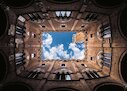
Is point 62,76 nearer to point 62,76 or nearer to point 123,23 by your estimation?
point 62,76

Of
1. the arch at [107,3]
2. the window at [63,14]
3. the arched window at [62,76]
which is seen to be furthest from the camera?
the window at [63,14]

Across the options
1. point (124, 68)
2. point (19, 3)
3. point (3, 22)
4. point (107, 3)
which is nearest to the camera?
point (3, 22)

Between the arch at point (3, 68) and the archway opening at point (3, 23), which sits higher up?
the archway opening at point (3, 23)

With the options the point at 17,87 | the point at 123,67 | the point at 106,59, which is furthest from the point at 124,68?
the point at 17,87

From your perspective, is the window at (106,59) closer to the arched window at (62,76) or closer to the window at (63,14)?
the arched window at (62,76)

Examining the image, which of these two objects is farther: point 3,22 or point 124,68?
point 124,68

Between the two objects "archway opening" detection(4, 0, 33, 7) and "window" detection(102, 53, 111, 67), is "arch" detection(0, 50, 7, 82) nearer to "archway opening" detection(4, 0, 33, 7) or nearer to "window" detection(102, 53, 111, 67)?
"archway opening" detection(4, 0, 33, 7)

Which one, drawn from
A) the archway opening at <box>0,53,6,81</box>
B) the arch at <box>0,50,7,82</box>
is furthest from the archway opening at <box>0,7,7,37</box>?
the archway opening at <box>0,53,6,81</box>

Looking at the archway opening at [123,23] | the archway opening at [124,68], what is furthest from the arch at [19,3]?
the archway opening at [124,68]

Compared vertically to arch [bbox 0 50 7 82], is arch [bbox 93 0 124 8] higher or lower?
higher

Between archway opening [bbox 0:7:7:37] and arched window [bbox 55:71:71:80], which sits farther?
arched window [bbox 55:71:71:80]

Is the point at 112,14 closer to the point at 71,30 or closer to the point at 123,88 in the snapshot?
the point at 123,88

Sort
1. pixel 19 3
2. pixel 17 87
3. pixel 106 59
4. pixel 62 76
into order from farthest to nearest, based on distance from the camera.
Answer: pixel 62 76 < pixel 106 59 < pixel 17 87 < pixel 19 3

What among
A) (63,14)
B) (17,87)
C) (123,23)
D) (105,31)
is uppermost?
(63,14)
